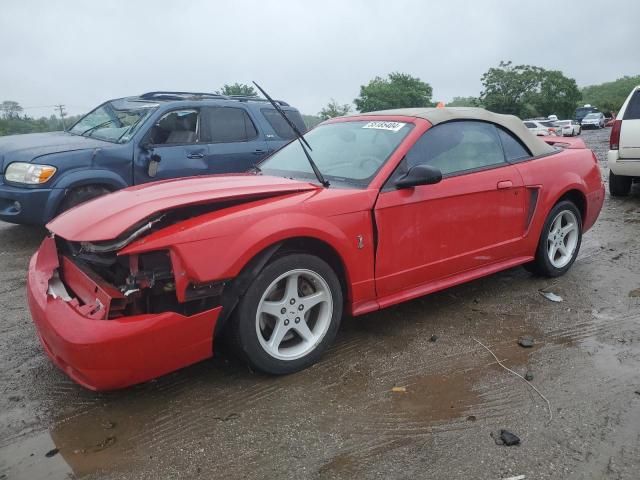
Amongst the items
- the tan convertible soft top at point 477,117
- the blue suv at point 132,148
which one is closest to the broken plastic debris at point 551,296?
the tan convertible soft top at point 477,117

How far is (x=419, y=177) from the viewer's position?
128 inches

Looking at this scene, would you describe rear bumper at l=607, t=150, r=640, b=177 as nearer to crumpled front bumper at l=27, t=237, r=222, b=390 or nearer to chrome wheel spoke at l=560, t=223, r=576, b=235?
chrome wheel spoke at l=560, t=223, r=576, b=235

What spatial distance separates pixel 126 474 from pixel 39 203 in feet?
13.2

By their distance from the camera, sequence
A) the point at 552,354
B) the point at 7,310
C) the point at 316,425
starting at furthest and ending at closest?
1. the point at 7,310
2. the point at 552,354
3. the point at 316,425

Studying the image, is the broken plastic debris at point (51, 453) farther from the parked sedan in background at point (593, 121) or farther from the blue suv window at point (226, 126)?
the parked sedan in background at point (593, 121)

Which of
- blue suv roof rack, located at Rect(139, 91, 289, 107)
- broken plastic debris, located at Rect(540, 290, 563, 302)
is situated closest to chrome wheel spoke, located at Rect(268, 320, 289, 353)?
broken plastic debris, located at Rect(540, 290, 563, 302)

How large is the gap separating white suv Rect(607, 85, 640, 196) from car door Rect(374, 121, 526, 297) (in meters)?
4.82

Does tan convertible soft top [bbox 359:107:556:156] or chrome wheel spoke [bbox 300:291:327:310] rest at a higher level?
tan convertible soft top [bbox 359:107:556:156]

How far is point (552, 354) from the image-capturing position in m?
3.26

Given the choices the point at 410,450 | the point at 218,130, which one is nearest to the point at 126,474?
the point at 410,450

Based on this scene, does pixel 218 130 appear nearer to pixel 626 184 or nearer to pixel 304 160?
pixel 304 160

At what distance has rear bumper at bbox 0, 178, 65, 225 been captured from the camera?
5.36 metres

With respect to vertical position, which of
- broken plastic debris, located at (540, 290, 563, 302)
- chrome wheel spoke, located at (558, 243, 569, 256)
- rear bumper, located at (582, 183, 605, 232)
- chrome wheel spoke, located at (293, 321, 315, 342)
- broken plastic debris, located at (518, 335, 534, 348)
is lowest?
broken plastic debris, located at (518, 335, 534, 348)

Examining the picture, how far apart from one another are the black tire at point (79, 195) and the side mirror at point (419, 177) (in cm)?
376
